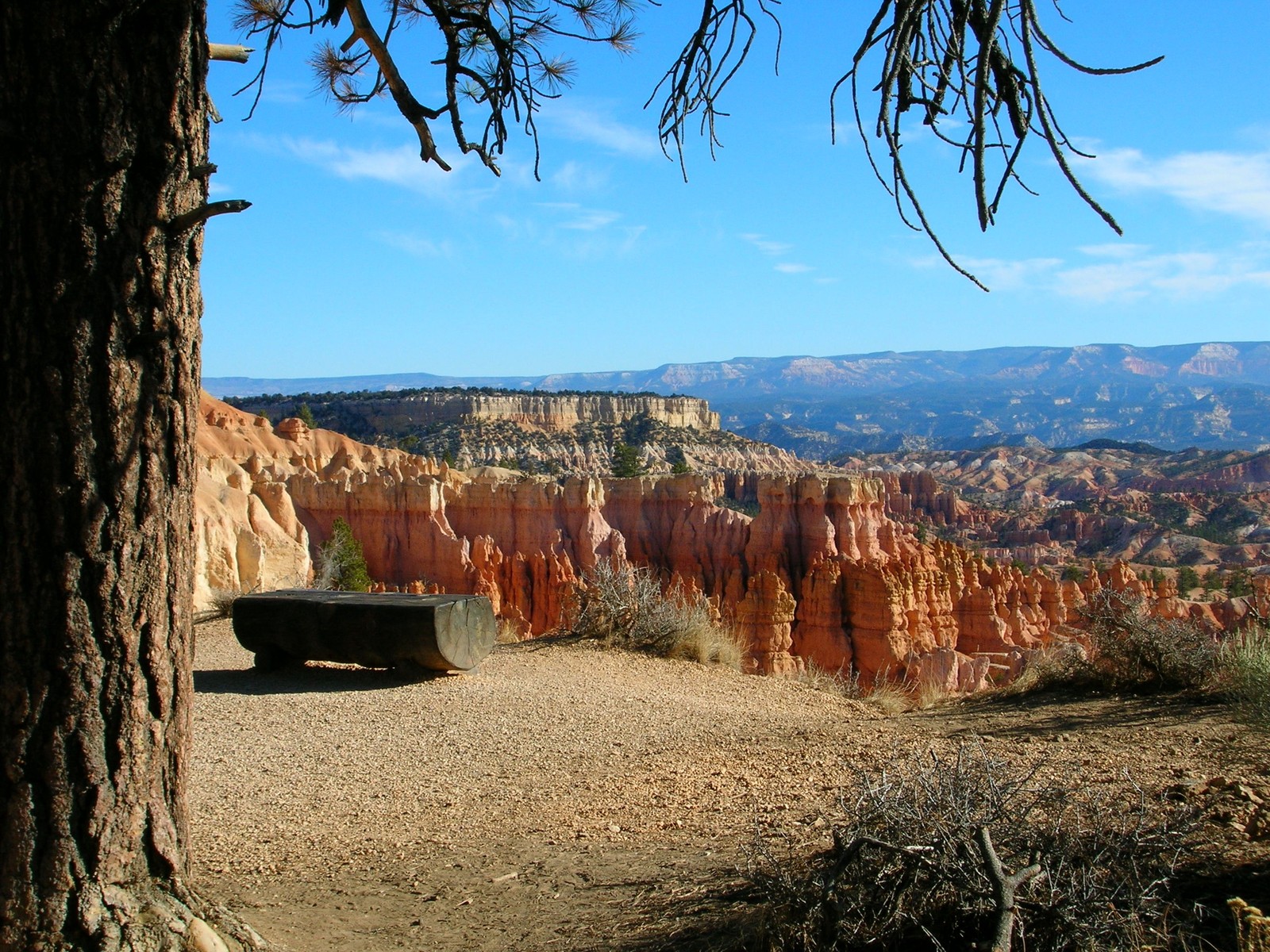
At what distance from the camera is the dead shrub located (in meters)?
3.13

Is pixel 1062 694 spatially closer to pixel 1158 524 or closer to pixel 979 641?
pixel 979 641

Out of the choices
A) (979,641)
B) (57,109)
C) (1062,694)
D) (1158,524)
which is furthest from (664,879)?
(1158,524)

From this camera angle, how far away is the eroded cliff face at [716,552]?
1106 inches

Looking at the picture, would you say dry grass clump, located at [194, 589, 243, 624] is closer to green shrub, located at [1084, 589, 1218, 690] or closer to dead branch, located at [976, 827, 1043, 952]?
green shrub, located at [1084, 589, 1218, 690]

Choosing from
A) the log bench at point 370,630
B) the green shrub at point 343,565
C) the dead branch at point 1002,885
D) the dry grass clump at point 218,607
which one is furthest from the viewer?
the green shrub at point 343,565

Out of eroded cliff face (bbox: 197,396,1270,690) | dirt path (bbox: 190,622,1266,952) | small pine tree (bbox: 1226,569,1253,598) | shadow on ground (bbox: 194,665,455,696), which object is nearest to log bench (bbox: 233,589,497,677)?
shadow on ground (bbox: 194,665,455,696)

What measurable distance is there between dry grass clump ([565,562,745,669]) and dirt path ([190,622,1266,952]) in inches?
44.0

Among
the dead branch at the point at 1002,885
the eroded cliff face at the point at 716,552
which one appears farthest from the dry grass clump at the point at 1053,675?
the eroded cliff face at the point at 716,552

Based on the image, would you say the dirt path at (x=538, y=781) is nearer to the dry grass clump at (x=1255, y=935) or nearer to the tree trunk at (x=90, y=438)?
the tree trunk at (x=90, y=438)

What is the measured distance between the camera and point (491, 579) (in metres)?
30.4

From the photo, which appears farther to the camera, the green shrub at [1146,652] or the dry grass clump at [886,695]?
the dry grass clump at [886,695]

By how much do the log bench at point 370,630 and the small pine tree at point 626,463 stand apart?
45532 mm

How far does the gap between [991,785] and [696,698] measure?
18.1ft

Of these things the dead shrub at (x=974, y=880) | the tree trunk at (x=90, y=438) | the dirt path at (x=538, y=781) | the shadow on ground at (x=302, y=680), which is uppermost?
the tree trunk at (x=90, y=438)
